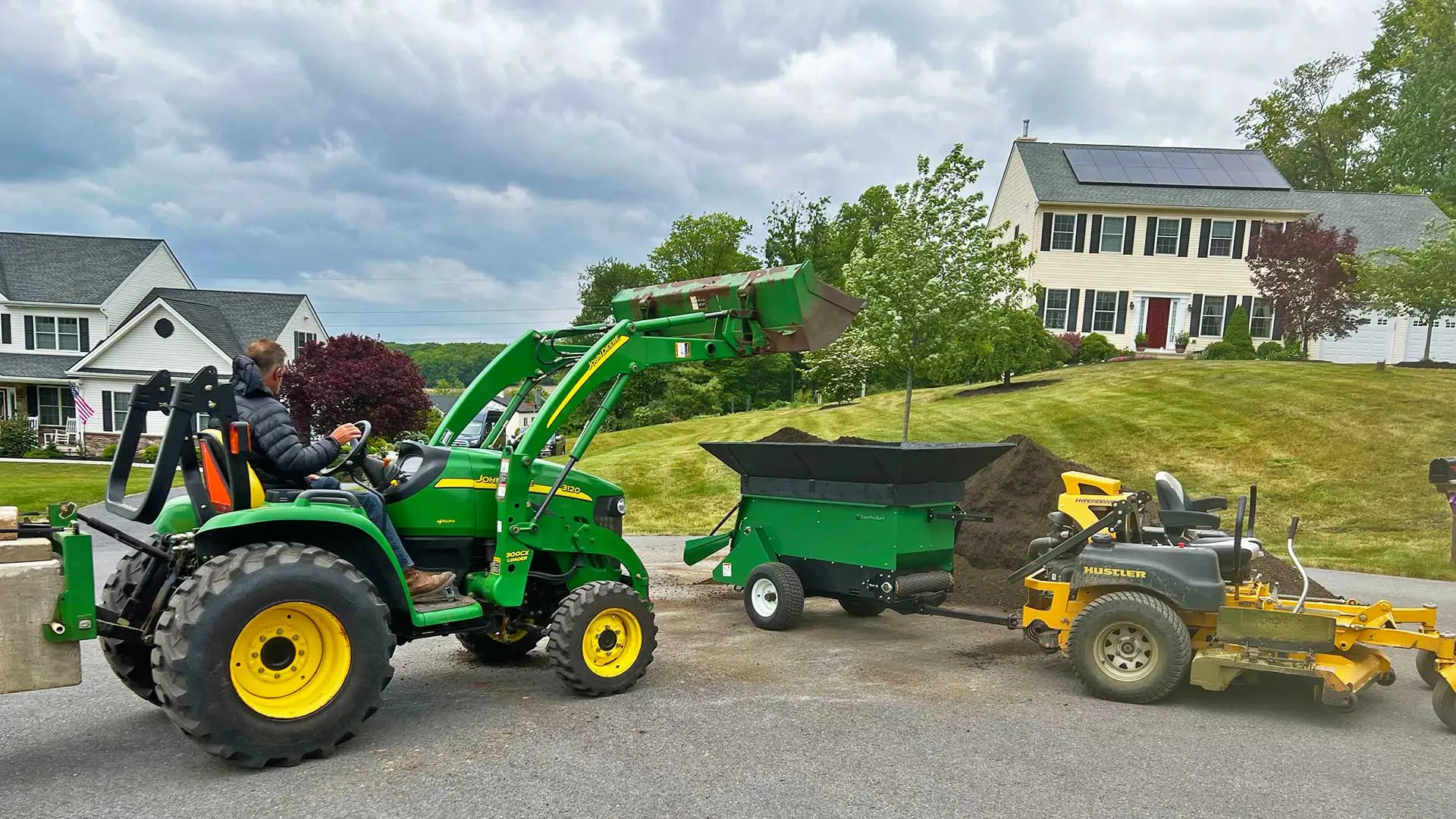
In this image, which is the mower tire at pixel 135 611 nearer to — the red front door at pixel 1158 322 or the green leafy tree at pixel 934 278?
the green leafy tree at pixel 934 278

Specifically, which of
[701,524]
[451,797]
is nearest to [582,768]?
[451,797]

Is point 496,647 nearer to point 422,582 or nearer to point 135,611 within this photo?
point 422,582

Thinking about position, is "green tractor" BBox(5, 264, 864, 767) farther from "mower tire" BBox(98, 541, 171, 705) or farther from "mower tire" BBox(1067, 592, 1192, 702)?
"mower tire" BBox(1067, 592, 1192, 702)

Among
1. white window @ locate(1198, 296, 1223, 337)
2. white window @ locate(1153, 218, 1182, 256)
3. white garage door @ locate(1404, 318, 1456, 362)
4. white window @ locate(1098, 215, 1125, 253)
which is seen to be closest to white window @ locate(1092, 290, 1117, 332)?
white window @ locate(1098, 215, 1125, 253)

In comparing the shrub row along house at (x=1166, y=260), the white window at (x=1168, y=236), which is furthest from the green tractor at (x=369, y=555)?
the white window at (x=1168, y=236)

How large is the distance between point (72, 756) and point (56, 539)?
1170mm

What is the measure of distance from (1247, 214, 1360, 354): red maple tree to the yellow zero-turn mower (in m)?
21.2

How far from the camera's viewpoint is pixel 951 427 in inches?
738

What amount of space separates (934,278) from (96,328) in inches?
1167

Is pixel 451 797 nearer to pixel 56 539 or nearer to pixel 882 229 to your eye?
pixel 56 539

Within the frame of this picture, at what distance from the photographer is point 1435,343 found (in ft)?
98.4

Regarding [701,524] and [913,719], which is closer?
[913,719]

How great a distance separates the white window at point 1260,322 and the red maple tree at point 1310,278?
12.0 feet

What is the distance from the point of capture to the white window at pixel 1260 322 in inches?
1164
